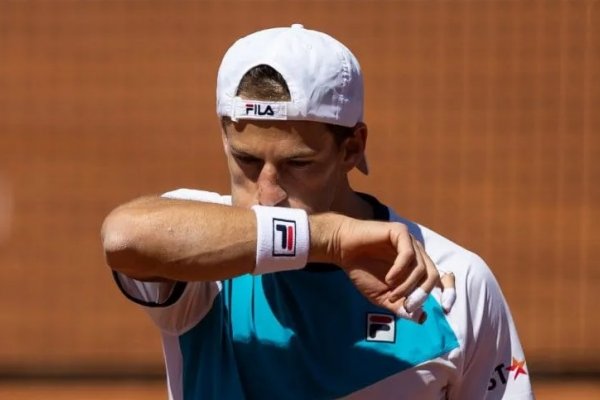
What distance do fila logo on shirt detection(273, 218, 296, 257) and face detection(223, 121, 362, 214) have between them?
282 mm

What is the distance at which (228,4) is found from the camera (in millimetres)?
14859

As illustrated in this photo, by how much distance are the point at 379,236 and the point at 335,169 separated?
0.55 m

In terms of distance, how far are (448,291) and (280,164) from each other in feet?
1.96

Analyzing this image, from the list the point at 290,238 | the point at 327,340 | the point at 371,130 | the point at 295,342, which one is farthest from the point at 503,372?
the point at 371,130

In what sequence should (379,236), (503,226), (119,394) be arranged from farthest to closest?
1. (503,226)
2. (119,394)
3. (379,236)

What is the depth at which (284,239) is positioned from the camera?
3.47m

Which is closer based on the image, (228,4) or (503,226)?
(503,226)

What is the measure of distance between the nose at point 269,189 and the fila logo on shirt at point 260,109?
0.15 metres

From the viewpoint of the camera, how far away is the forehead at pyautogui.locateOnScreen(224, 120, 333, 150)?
12.5 feet

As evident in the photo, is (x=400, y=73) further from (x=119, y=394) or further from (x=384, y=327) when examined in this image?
(x=384, y=327)

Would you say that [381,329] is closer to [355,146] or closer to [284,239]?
[355,146]

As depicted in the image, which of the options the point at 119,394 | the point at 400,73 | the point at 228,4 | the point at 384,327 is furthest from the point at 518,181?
the point at 384,327

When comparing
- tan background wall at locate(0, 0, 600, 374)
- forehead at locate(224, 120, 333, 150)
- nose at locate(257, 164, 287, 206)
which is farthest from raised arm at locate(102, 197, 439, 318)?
tan background wall at locate(0, 0, 600, 374)

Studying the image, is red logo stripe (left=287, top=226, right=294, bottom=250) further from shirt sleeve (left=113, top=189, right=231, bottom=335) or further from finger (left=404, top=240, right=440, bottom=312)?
shirt sleeve (left=113, top=189, right=231, bottom=335)
